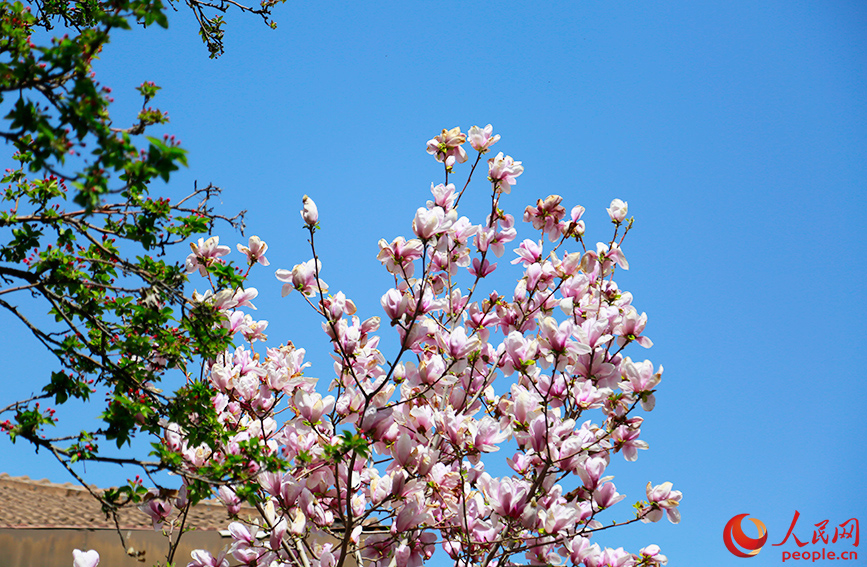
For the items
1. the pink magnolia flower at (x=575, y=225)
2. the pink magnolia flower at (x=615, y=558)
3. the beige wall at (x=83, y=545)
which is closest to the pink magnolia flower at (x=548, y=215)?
the pink magnolia flower at (x=575, y=225)

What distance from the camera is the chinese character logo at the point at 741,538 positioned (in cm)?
554

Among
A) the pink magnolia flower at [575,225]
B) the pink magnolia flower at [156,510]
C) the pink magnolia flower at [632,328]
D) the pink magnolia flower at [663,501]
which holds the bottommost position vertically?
the pink magnolia flower at [156,510]

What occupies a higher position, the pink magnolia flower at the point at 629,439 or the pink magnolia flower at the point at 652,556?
the pink magnolia flower at the point at 629,439

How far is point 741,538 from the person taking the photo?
5625 mm

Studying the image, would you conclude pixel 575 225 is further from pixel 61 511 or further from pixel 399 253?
pixel 61 511

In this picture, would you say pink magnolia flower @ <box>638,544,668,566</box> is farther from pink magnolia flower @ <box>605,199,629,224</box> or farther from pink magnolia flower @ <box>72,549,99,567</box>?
pink magnolia flower @ <box>72,549,99,567</box>

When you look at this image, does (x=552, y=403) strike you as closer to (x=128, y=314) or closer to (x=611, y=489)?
(x=611, y=489)

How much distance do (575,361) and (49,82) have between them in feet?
8.78

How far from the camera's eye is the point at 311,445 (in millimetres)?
3480

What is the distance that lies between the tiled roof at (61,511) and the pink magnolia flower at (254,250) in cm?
538

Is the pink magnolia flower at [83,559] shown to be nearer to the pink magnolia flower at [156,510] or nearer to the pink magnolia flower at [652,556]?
the pink magnolia flower at [156,510]

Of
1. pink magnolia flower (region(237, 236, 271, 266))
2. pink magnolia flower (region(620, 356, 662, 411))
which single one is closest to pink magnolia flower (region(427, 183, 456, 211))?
pink magnolia flower (region(237, 236, 271, 266))

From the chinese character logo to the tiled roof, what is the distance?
5.60 meters

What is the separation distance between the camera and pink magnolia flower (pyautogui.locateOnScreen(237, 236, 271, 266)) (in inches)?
143
